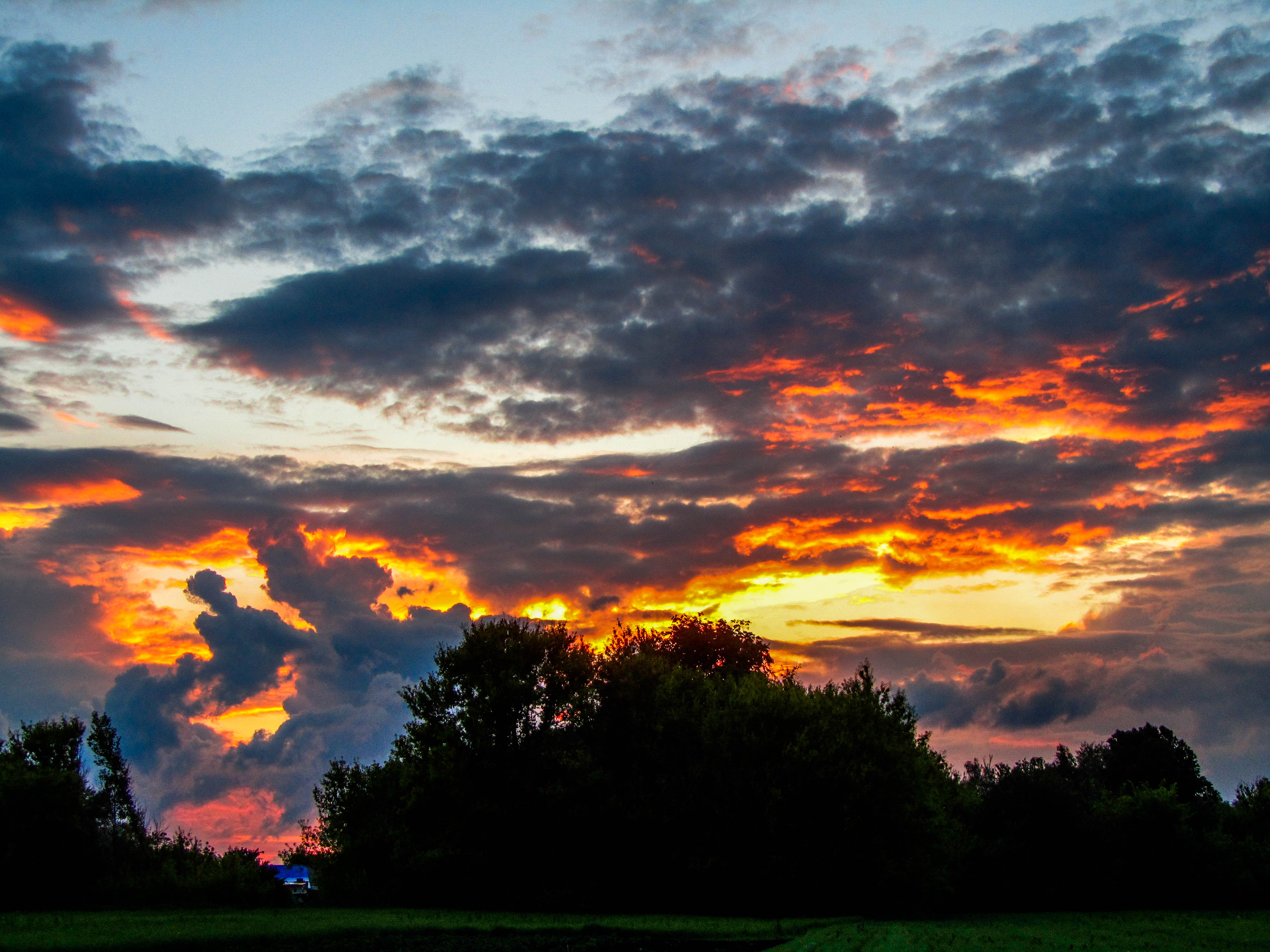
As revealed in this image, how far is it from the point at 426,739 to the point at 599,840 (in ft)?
38.0

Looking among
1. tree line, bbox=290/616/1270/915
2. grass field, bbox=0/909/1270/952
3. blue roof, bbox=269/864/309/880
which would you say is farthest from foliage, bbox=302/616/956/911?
blue roof, bbox=269/864/309/880

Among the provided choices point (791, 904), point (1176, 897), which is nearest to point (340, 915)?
point (791, 904)

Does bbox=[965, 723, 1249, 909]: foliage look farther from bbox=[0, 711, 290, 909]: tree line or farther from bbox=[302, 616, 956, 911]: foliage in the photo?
bbox=[0, 711, 290, 909]: tree line

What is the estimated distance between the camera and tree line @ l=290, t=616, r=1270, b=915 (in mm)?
50906

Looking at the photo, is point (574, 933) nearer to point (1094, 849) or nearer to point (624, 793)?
point (624, 793)

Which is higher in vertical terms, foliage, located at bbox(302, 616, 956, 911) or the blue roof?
foliage, located at bbox(302, 616, 956, 911)

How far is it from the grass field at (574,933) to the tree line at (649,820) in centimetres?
421

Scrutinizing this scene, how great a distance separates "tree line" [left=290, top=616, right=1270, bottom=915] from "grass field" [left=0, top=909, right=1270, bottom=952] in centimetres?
395

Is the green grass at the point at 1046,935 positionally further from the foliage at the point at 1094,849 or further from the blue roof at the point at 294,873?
the blue roof at the point at 294,873

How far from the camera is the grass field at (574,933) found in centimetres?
3178

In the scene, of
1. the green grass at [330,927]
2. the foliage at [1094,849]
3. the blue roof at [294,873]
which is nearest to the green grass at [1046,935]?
the green grass at [330,927]

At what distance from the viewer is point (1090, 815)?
6372 centimetres

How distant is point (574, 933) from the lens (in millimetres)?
39625

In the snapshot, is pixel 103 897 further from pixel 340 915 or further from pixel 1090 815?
pixel 1090 815
